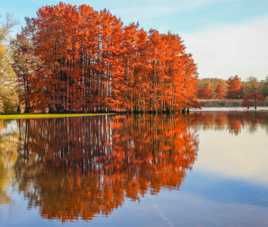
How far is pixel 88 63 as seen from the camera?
5272 centimetres

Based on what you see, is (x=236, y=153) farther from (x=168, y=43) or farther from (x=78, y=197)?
(x=168, y=43)

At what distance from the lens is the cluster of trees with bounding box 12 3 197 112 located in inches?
1971

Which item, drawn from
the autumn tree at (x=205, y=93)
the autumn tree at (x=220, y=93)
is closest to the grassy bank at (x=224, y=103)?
the autumn tree at (x=205, y=93)

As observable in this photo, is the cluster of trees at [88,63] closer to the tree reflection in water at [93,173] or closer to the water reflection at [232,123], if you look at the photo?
the water reflection at [232,123]

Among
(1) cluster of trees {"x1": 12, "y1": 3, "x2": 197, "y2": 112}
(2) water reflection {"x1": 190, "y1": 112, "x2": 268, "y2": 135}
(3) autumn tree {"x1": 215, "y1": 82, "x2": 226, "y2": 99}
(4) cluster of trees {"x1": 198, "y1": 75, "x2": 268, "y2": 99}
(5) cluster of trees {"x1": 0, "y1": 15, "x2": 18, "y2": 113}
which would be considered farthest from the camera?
(3) autumn tree {"x1": 215, "y1": 82, "x2": 226, "y2": 99}

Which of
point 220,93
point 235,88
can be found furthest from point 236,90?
point 220,93

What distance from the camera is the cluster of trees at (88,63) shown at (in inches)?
1971

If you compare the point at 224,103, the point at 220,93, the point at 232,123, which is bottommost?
the point at 232,123

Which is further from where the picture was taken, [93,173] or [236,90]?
[236,90]

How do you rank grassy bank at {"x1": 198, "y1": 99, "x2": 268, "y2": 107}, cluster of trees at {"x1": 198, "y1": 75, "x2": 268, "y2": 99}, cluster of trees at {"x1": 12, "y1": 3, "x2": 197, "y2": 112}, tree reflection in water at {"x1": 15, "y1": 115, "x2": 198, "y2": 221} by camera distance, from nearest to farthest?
tree reflection in water at {"x1": 15, "y1": 115, "x2": 198, "y2": 221} < cluster of trees at {"x1": 12, "y1": 3, "x2": 197, "y2": 112} < cluster of trees at {"x1": 198, "y1": 75, "x2": 268, "y2": 99} < grassy bank at {"x1": 198, "y1": 99, "x2": 268, "y2": 107}

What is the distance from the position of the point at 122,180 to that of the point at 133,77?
155 feet

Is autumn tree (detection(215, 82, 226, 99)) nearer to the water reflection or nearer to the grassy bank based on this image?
the grassy bank

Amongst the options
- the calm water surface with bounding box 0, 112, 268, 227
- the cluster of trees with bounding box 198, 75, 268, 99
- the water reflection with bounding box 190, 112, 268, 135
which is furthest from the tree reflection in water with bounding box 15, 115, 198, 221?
the cluster of trees with bounding box 198, 75, 268, 99

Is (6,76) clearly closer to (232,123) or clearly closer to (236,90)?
(232,123)
